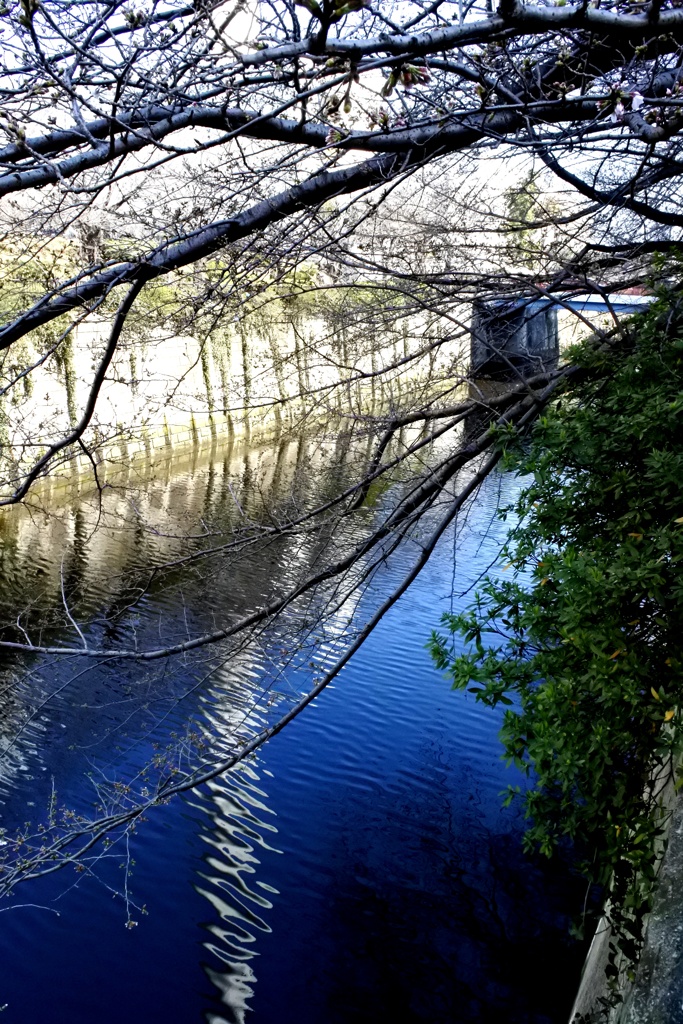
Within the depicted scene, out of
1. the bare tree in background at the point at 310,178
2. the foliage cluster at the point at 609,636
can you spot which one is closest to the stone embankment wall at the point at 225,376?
the bare tree in background at the point at 310,178

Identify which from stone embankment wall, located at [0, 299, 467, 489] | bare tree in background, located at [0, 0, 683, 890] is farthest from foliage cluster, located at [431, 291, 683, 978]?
stone embankment wall, located at [0, 299, 467, 489]

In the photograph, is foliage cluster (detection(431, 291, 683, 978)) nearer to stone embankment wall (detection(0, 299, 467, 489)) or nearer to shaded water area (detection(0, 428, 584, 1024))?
shaded water area (detection(0, 428, 584, 1024))

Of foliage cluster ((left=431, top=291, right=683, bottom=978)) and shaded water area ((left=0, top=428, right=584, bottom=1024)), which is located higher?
foliage cluster ((left=431, top=291, right=683, bottom=978))

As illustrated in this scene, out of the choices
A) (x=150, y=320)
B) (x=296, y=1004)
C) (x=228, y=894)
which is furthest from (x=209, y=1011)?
(x=150, y=320)

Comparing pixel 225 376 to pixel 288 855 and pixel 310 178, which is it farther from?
pixel 310 178

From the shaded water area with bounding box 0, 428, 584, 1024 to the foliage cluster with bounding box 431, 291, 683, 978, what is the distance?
2.56 ft

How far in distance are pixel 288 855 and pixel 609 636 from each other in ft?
11.3

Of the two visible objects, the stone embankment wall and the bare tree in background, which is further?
the stone embankment wall

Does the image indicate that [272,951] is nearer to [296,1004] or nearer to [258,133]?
[296,1004]

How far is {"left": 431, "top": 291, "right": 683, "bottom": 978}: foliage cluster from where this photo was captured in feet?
8.29

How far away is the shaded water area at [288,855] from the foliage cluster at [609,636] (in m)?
0.78

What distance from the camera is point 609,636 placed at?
256 centimetres

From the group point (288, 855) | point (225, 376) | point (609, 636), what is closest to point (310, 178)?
point (609, 636)

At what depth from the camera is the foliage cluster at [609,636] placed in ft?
8.29
